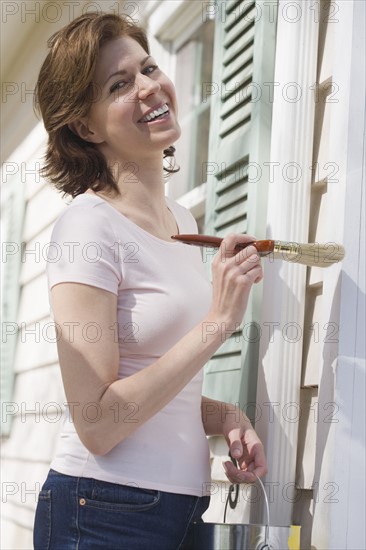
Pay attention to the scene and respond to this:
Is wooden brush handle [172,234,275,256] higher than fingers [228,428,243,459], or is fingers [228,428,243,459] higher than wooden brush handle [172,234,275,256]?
wooden brush handle [172,234,275,256]

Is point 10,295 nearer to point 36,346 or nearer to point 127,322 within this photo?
point 36,346

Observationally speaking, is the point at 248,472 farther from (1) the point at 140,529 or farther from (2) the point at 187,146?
(2) the point at 187,146

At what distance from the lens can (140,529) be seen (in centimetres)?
167

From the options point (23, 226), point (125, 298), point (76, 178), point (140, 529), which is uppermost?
point (23, 226)

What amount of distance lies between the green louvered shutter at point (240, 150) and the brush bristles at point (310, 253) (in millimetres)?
390

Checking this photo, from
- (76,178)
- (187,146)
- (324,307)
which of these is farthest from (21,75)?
Result: (324,307)

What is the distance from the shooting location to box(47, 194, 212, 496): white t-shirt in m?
1.71

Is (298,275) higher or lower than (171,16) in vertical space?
lower

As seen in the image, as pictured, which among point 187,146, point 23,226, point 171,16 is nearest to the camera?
point 171,16

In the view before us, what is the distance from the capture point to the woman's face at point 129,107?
6.39 ft

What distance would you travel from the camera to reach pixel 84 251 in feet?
5.60

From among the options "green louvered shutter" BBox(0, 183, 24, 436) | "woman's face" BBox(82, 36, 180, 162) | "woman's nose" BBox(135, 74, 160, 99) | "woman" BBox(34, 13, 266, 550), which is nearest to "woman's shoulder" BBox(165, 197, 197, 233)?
"woman" BBox(34, 13, 266, 550)

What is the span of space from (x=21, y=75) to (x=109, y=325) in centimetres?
281

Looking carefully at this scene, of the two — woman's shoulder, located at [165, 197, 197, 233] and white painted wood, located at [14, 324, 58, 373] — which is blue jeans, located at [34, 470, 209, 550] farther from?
white painted wood, located at [14, 324, 58, 373]
